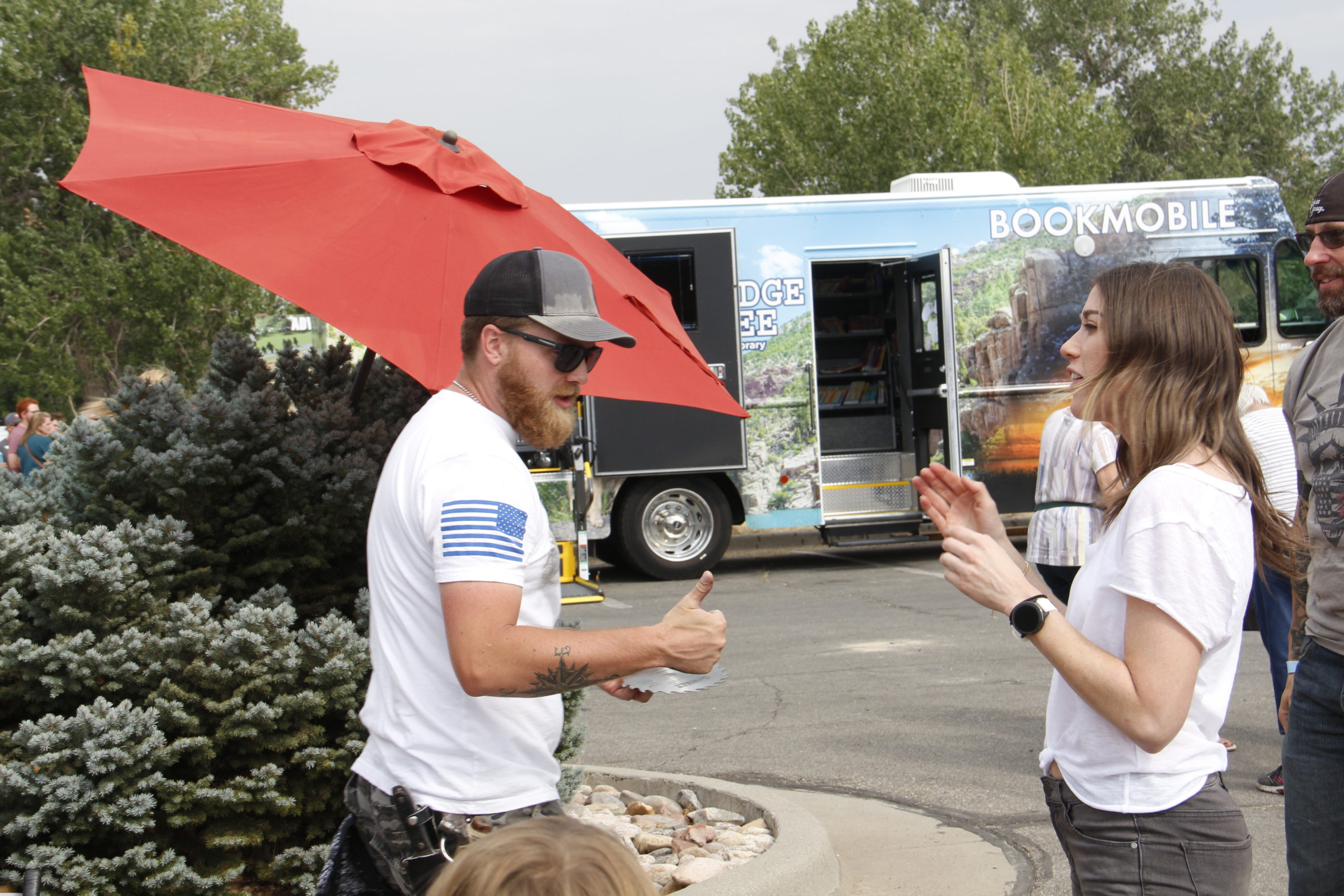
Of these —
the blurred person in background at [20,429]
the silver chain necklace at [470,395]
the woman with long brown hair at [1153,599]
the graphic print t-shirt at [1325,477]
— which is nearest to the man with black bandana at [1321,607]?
the graphic print t-shirt at [1325,477]

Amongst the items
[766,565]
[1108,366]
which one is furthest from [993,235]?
[1108,366]

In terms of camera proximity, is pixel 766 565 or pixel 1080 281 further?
pixel 766 565

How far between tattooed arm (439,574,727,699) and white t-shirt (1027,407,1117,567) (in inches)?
134

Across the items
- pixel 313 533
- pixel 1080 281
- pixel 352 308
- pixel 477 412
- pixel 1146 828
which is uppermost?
pixel 1080 281

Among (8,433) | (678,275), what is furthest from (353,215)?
(8,433)

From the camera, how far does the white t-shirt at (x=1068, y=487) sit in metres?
5.17

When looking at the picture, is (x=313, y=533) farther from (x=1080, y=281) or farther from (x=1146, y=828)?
(x=1080, y=281)

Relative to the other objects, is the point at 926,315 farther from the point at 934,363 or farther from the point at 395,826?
the point at 395,826

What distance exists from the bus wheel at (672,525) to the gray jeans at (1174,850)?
10378 mm

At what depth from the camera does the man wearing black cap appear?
6.67ft

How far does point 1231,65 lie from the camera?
4231 cm

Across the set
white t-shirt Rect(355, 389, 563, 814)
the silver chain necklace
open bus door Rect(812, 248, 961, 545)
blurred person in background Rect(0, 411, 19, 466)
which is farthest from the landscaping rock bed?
blurred person in background Rect(0, 411, 19, 466)

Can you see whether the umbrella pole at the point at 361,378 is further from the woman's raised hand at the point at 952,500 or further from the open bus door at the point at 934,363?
the open bus door at the point at 934,363

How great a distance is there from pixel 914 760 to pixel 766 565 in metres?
8.40
